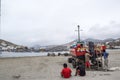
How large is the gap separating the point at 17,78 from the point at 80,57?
26.2 feet

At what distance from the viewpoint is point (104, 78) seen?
15102 mm

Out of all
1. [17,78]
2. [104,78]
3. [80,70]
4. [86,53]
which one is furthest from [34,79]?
[86,53]

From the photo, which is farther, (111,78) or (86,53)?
(86,53)

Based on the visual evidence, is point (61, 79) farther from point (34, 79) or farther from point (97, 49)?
point (97, 49)

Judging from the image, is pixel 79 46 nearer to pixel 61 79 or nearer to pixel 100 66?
pixel 100 66

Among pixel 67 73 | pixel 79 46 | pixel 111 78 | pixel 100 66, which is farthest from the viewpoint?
pixel 79 46

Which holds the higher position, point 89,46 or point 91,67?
point 89,46

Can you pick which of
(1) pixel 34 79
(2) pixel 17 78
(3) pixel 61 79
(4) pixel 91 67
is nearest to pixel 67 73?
(3) pixel 61 79

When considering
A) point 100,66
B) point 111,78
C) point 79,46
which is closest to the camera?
point 111,78

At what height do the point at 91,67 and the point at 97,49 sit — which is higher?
the point at 97,49

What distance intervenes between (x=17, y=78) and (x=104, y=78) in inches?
235

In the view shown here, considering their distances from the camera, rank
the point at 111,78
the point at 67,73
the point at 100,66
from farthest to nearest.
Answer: the point at 100,66, the point at 67,73, the point at 111,78

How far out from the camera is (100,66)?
2172 cm

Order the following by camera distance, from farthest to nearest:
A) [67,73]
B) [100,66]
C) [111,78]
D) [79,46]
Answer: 1. [79,46]
2. [100,66]
3. [67,73]
4. [111,78]
